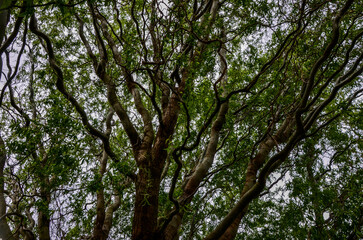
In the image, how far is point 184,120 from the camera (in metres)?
5.30

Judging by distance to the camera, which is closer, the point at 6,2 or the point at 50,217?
the point at 6,2

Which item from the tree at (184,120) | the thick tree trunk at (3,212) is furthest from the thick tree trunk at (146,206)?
the thick tree trunk at (3,212)

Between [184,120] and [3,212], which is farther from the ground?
[184,120]

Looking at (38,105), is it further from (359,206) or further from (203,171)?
(359,206)

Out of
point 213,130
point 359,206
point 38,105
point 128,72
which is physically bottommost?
point 359,206

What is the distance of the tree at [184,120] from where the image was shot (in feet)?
13.5

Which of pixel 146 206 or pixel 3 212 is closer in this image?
pixel 146 206

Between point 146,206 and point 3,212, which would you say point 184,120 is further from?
point 3,212

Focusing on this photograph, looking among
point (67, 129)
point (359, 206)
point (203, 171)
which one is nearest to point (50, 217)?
point (67, 129)

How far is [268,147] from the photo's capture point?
5.99 metres

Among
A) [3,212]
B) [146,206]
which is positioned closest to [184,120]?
[146,206]

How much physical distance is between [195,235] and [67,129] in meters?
6.14

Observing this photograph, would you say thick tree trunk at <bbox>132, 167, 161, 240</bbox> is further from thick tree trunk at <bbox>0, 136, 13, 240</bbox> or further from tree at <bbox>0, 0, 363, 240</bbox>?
thick tree trunk at <bbox>0, 136, 13, 240</bbox>

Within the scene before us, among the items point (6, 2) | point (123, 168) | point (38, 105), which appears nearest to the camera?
point (6, 2)
